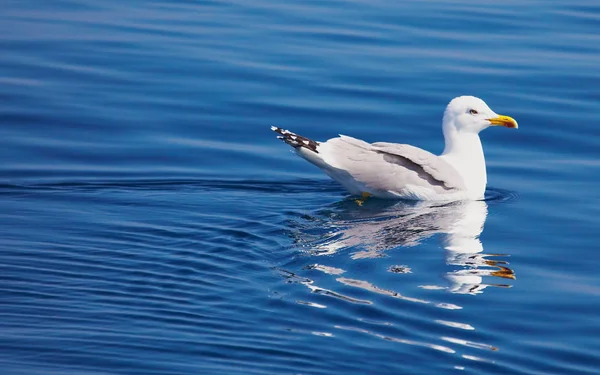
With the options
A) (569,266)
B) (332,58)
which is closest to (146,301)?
(569,266)

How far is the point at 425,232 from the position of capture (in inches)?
460

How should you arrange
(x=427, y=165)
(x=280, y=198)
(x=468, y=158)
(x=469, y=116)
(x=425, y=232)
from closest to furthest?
(x=425, y=232), (x=280, y=198), (x=427, y=165), (x=468, y=158), (x=469, y=116)

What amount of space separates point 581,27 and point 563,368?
14.1 meters

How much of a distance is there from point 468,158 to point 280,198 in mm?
2381

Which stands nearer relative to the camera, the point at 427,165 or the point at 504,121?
the point at 427,165

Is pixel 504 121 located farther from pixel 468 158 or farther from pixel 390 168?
pixel 390 168

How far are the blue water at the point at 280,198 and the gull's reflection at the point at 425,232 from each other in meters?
0.04

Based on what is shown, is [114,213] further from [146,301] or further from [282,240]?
[146,301]

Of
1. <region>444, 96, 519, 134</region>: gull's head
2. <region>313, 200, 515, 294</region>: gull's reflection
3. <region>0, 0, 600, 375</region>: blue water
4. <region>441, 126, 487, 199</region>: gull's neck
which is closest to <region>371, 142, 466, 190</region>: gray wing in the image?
<region>441, 126, 487, 199</region>: gull's neck

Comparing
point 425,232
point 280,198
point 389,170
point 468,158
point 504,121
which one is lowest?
point 425,232

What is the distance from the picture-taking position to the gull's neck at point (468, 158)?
13.1 meters

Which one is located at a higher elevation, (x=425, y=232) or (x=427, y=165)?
(x=427, y=165)

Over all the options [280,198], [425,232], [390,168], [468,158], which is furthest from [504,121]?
[280,198]

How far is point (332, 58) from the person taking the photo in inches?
756
